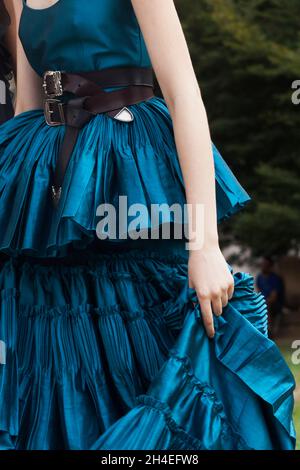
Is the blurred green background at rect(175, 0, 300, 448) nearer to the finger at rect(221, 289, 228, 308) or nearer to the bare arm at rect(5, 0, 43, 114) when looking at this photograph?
the bare arm at rect(5, 0, 43, 114)

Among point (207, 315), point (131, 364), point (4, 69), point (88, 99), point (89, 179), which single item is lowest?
point (131, 364)

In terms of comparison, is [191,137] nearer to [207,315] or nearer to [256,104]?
[207,315]

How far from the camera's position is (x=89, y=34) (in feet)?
8.00

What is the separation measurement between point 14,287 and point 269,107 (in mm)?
13527

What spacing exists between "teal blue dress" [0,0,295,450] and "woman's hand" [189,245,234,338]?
29mm

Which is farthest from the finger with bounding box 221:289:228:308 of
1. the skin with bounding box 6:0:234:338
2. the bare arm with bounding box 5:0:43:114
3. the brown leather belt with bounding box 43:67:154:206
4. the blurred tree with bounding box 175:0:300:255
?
the blurred tree with bounding box 175:0:300:255

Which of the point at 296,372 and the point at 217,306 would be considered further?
the point at 296,372

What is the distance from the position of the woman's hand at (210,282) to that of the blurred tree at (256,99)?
1185cm

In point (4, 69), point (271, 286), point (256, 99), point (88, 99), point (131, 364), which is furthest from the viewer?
point (256, 99)

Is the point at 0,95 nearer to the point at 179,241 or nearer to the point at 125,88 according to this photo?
the point at 125,88

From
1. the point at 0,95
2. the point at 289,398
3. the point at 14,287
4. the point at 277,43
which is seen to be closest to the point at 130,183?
the point at 14,287

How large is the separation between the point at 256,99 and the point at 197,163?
44.7 feet

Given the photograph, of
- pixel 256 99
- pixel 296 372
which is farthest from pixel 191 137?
pixel 256 99

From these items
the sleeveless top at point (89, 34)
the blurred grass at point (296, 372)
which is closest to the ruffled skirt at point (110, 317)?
the sleeveless top at point (89, 34)
